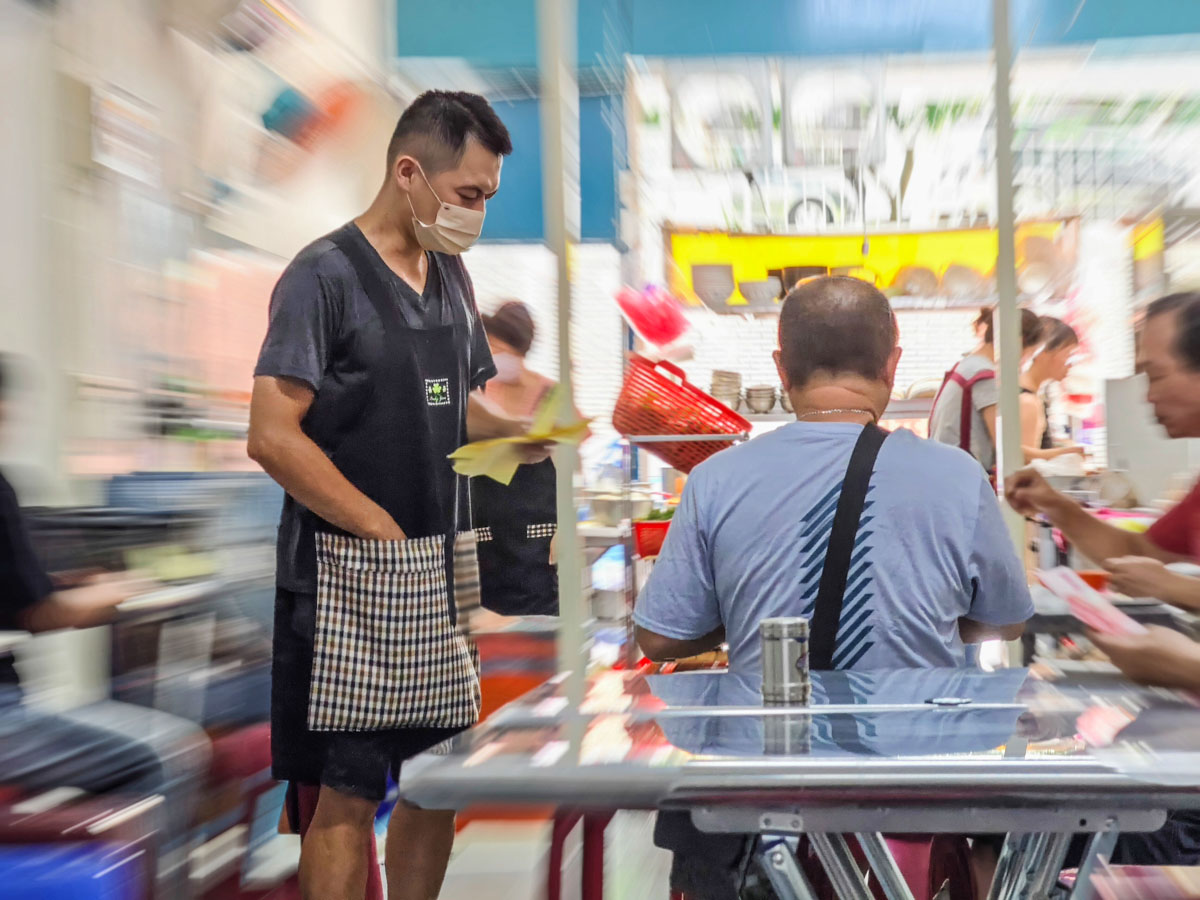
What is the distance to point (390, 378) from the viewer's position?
2.38m

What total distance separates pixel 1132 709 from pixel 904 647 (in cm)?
44

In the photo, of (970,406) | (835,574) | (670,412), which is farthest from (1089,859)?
(970,406)

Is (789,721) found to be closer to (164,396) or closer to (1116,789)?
(1116,789)

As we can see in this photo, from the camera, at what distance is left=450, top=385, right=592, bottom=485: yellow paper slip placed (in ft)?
8.10

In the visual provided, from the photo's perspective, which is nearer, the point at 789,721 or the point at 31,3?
the point at 789,721

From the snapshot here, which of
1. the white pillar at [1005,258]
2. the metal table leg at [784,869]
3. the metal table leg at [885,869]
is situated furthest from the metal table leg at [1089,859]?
the white pillar at [1005,258]

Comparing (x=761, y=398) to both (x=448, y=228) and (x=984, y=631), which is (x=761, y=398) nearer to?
(x=448, y=228)

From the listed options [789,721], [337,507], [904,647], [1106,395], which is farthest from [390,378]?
[1106,395]

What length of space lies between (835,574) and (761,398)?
1.94 metres

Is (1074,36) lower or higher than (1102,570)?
higher

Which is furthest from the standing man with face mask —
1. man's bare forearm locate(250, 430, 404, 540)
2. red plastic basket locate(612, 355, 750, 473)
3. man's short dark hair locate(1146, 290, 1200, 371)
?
man's short dark hair locate(1146, 290, 1200, 371)

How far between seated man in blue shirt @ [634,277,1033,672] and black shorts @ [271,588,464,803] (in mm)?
712

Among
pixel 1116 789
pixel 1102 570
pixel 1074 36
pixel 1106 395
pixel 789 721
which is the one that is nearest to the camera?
pixel 1116 789

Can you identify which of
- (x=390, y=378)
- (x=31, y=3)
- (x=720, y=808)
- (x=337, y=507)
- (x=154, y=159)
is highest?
(x=31, y=3)
